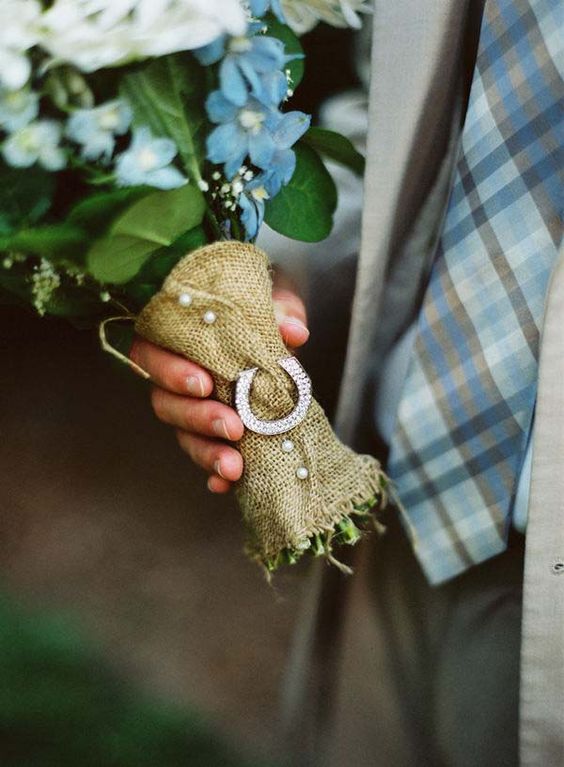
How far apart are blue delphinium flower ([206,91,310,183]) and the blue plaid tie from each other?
0.22m

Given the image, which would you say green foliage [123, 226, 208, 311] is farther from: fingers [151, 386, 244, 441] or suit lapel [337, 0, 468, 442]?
suit lapel [337, 0, 468, 442]

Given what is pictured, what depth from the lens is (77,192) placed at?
16.9 inches

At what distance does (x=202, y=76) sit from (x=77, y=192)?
110mm

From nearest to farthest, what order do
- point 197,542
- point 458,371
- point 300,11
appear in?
point 300,11, point 458,371, point 197,542

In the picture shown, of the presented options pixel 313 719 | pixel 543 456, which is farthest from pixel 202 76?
pixel 313 719

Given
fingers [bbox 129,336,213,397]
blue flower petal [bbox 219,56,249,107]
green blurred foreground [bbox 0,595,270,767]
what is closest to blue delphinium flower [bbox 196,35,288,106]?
blue flower petal [bbox 219,56,249,107]

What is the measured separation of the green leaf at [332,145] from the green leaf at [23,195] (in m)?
0.22

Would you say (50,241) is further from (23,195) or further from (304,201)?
(304,201)

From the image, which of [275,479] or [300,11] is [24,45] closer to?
[300,11]

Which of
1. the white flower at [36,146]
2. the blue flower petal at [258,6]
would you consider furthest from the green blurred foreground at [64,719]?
the blue flower petal at [258,6]

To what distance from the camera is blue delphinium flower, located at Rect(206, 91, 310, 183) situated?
0.43m

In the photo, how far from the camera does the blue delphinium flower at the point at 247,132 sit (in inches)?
16.8

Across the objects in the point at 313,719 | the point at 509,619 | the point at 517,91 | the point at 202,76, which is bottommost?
the point at 313,719

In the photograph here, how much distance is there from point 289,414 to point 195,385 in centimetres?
8
